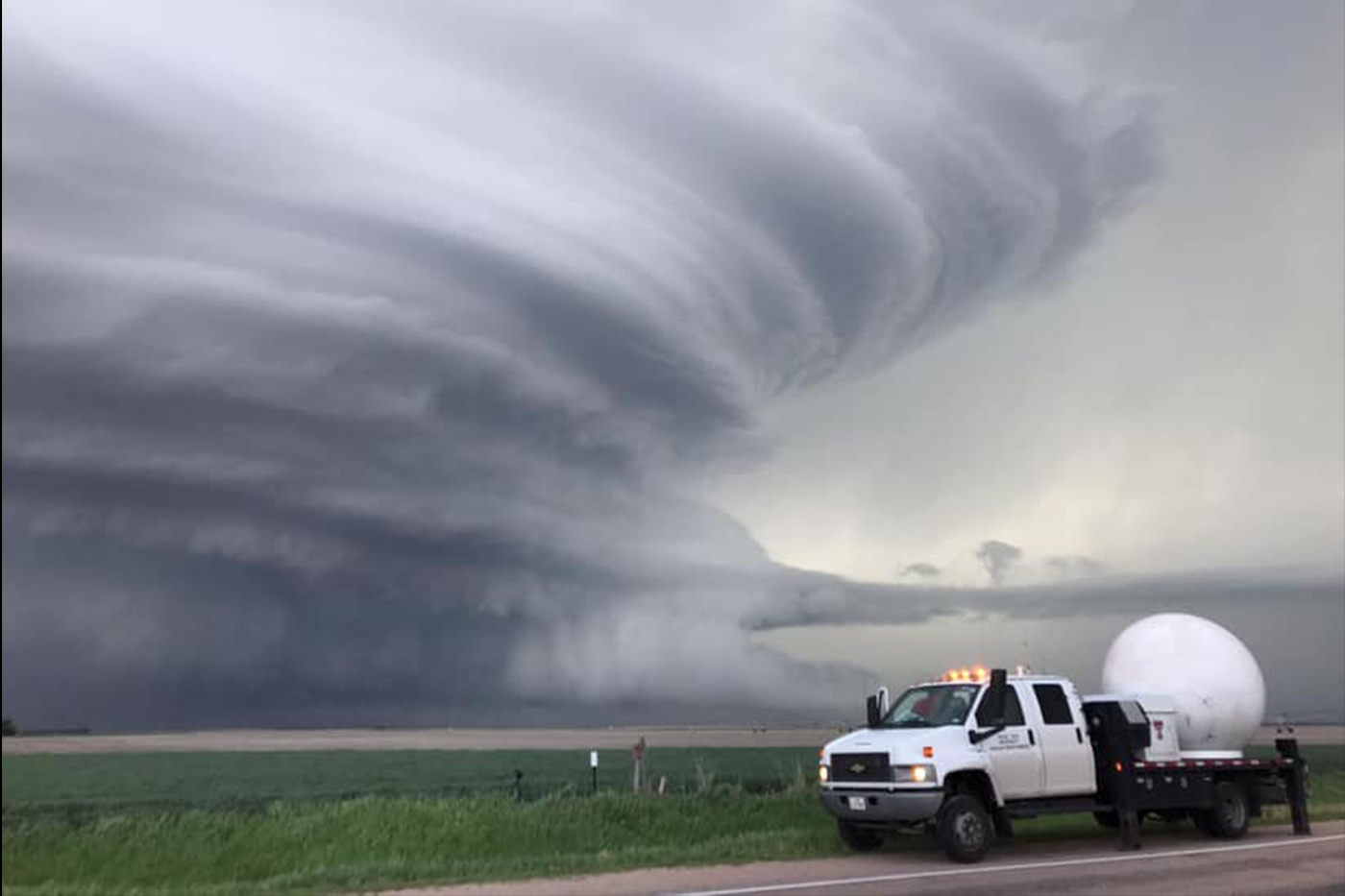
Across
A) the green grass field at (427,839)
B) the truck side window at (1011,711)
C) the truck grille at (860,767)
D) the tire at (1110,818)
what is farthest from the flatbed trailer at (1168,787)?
the green grass field at (427,839)

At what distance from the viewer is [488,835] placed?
1745 cm

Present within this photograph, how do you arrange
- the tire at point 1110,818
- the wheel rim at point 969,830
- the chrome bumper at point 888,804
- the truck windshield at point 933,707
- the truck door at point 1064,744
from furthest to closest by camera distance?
the tire at point 1110,818 < the truck door at point 1064,744 < the truck windshield at point 933,707 < the wheel rim at point 969,830 < the chrome bumper at point 888,804

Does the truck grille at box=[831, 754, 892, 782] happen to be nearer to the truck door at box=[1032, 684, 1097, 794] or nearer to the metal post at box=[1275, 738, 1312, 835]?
the truck door at box=[1032, 684, 1097, 794]

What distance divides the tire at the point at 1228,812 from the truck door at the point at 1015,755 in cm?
423

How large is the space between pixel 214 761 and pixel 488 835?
78216 millimetres

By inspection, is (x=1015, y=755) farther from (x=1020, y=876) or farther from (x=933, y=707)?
(x=1020, y=876)

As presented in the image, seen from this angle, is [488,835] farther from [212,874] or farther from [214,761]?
[214,761]

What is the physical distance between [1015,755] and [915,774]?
5.68 feet

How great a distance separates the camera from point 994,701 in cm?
1609

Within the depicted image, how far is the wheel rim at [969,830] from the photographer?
15.2 metres

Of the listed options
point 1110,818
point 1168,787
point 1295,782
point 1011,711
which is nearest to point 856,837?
point 1011,711

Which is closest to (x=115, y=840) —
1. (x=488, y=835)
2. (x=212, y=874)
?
(x=212, y=874)

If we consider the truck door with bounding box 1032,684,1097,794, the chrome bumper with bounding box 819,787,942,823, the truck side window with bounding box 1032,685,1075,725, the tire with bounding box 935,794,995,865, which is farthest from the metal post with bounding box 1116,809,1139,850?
the chrome bumper with bounding box 819,787,942,823

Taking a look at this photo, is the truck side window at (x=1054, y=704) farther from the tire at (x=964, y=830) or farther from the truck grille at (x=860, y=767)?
the truck grille at (x=860, y=767)
